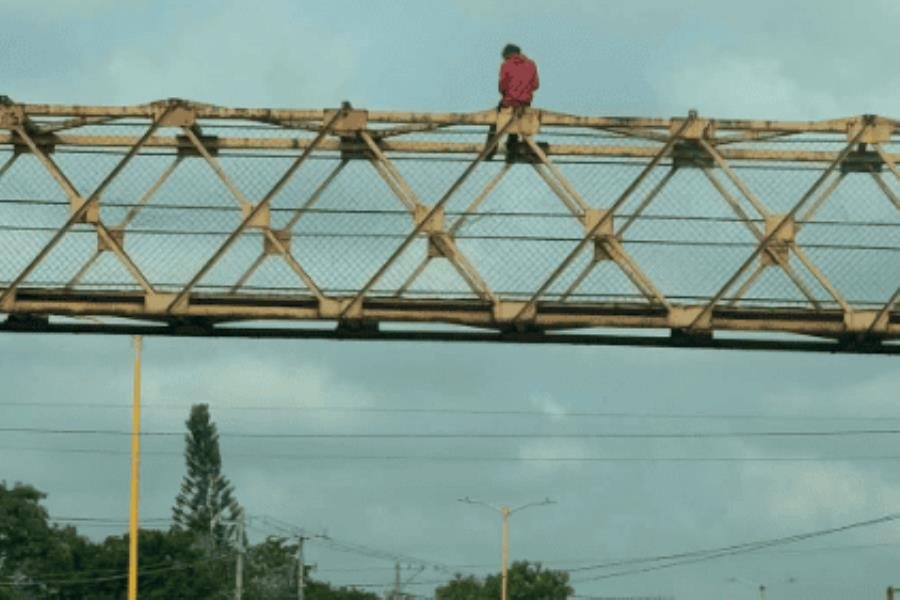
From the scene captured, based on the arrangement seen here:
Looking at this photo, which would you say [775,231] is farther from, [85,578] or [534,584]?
[534,584]

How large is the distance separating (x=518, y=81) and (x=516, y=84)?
0.05 m

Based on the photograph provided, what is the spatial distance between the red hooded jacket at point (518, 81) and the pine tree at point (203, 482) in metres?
152

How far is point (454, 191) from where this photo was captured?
100ft

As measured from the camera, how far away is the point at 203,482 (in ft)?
602

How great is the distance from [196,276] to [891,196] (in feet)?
28.1

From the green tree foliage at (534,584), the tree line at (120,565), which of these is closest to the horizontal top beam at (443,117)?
the tree line at (120,565)

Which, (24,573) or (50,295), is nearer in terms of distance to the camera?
(50,295)

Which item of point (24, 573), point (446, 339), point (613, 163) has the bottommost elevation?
point (446, 339)

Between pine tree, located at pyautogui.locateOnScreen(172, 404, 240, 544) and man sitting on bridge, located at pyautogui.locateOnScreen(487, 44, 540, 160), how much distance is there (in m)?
152

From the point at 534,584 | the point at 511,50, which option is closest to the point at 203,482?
the point at 534,584

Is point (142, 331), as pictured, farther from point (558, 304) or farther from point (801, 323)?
point (801, 323)

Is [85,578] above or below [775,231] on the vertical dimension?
above

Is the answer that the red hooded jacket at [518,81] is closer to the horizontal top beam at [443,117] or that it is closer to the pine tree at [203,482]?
the horizontal top beam at [443,117]

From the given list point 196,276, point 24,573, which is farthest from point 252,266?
point 24,573
